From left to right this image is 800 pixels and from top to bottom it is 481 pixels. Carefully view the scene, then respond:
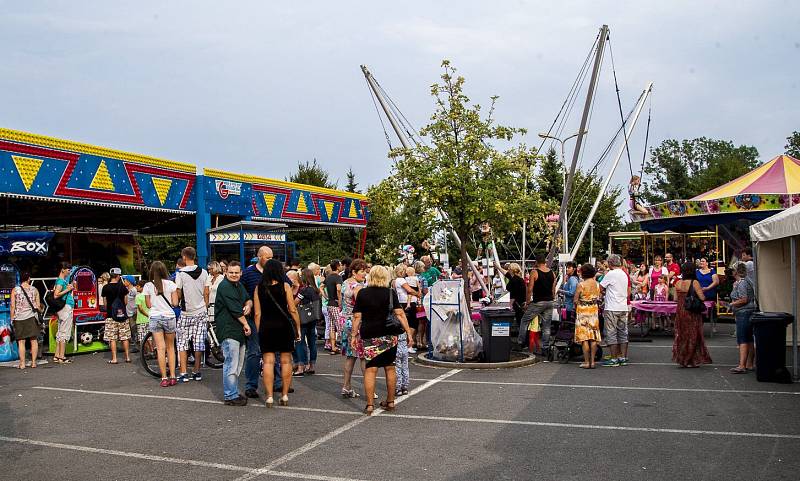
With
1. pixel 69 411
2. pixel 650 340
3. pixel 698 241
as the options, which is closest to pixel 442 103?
pixel 650 340

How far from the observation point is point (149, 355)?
1231 cm

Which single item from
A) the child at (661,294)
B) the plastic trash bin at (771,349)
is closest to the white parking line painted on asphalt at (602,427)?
the plastic trash bin at (771,349)

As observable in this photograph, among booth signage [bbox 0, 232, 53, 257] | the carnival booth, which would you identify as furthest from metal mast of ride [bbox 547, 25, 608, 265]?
booth signage [bbox 0, 232, 53, 257]

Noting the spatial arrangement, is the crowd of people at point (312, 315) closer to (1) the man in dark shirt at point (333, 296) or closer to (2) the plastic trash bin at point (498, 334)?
(1) the man in dark shirt at point (333, 296)

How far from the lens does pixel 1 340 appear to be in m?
13.1

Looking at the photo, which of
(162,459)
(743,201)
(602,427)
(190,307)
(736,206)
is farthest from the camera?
(736,206)

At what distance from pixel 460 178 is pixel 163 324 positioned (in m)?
5.41

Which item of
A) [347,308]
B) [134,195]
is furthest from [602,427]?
[134,195]

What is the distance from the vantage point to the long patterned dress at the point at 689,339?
426 inches

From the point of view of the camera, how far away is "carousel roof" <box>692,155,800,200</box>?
55.6ft

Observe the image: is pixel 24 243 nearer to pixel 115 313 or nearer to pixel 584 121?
pixel 115 313

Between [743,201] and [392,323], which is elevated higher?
[743,201]

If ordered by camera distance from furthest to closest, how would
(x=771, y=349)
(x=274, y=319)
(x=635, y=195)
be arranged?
1. (x=635, y=195)
2. (x=771, y=349)
3. (x=274, y=319)

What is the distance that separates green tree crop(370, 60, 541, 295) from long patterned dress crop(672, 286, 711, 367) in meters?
3.08
